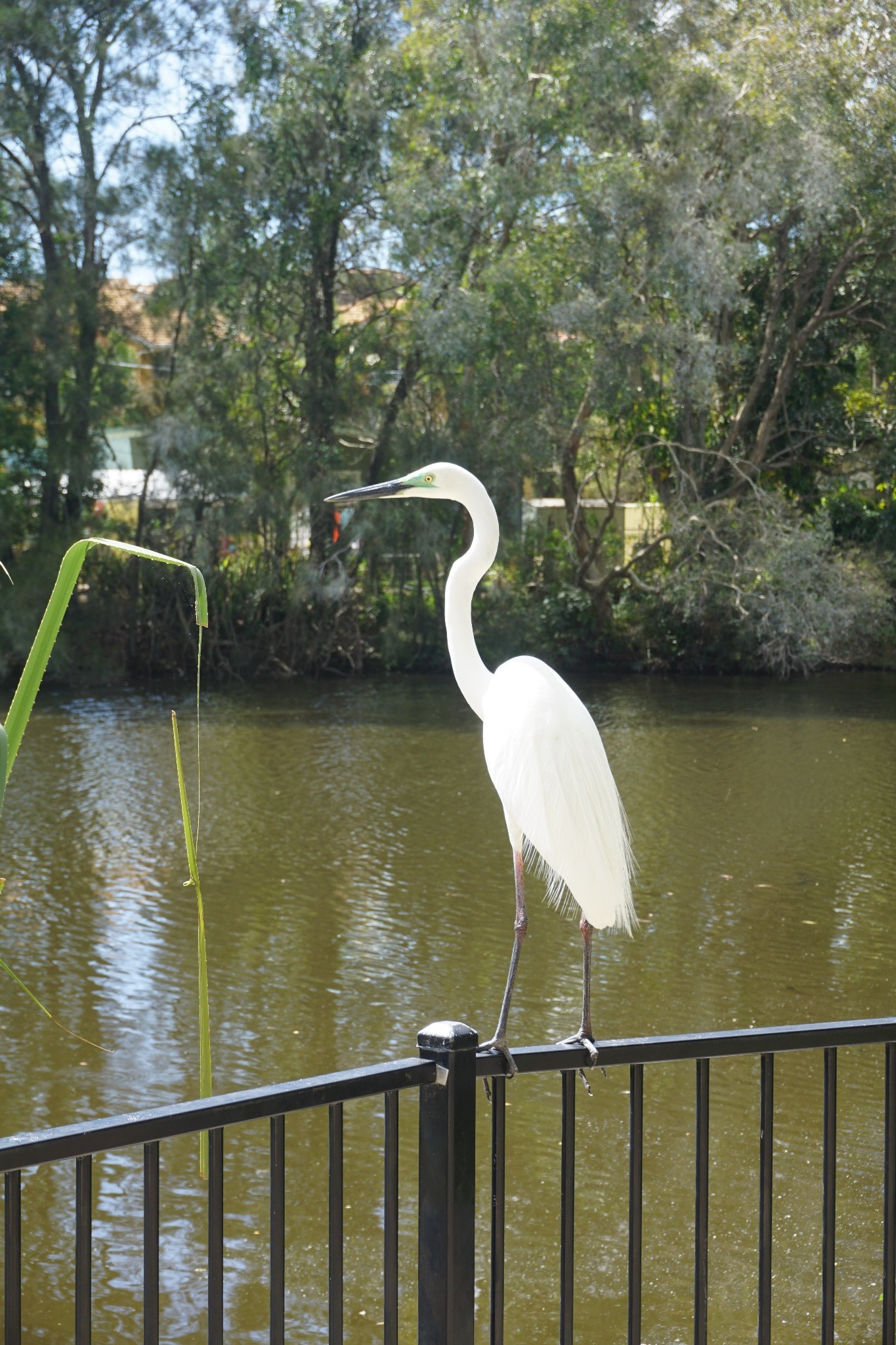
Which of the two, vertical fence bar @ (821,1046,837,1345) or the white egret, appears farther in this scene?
the white egret

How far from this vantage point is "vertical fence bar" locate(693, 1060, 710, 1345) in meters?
1.48

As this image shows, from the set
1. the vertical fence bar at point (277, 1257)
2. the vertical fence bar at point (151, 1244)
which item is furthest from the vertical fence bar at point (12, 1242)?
the vertical fence bar at point (277, 1257)

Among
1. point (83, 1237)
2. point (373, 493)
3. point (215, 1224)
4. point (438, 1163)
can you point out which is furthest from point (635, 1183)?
point (373, 493)

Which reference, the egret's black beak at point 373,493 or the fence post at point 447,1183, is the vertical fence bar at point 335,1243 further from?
the egret's black beak at point 373,493

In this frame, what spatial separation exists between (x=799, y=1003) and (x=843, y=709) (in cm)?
822

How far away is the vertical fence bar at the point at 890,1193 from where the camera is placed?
5.32 feet

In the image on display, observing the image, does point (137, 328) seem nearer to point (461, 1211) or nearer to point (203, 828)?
point (203, 828)

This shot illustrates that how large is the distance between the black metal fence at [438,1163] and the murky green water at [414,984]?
2.07 metres

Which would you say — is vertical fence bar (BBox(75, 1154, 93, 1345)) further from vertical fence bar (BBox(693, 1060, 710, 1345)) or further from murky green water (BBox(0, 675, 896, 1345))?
murky green water (BBox(0, 675, 896, 1345))

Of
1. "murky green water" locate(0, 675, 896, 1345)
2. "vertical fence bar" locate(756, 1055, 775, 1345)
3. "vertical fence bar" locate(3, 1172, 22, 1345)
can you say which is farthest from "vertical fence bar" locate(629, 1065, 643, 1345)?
"murky green water" locate(0, 675, 896, 1345)

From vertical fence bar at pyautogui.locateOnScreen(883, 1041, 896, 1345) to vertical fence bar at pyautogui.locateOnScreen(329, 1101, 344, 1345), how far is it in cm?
68

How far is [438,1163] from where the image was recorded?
1359 millimetres

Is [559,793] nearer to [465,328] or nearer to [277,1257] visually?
[277,1257]

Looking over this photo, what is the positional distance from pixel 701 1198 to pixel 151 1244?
26.1 inches
